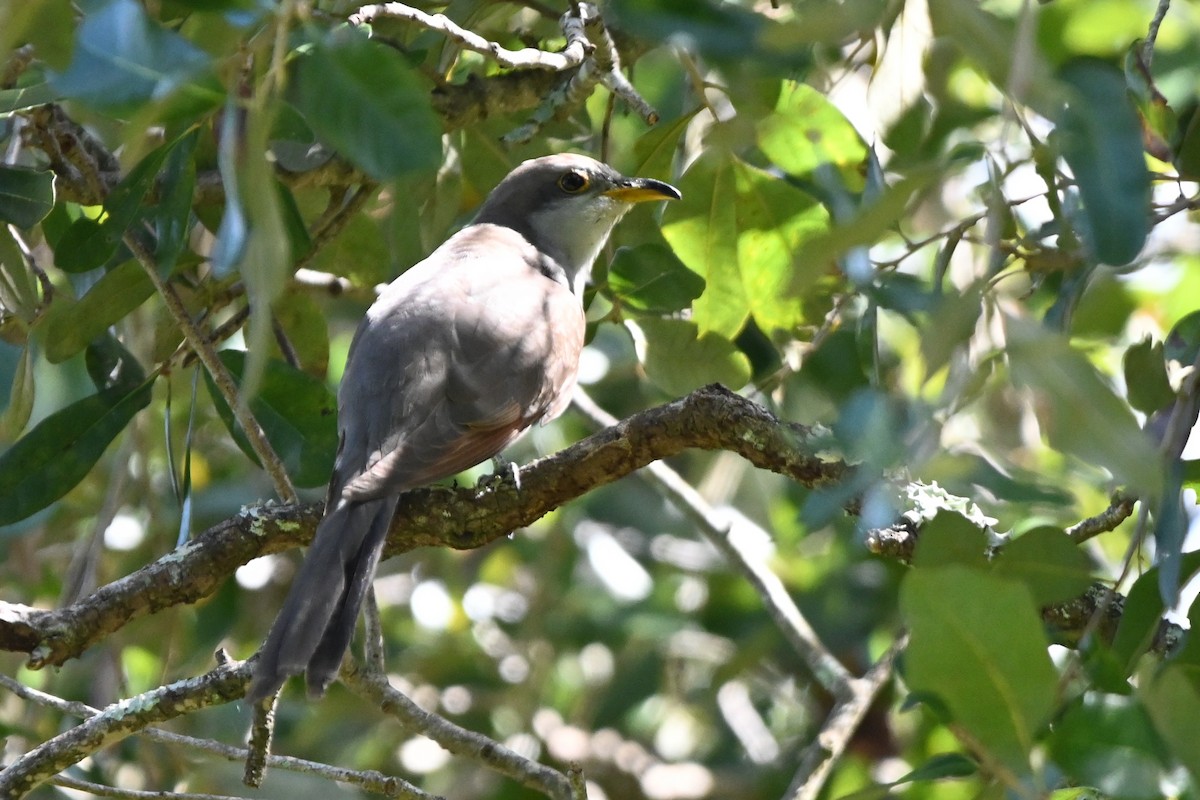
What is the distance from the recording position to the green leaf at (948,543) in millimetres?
2119

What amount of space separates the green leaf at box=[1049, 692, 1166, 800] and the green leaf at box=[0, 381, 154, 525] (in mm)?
2660

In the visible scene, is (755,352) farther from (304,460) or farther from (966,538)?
(966,538)

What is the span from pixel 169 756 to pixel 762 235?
360 centimetres

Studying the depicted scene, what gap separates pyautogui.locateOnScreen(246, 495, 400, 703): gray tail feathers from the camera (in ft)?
9.44

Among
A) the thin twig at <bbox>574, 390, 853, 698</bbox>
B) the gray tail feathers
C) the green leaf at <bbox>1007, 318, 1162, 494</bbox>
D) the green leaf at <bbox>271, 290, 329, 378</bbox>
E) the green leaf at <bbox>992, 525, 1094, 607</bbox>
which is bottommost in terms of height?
the thin twig at <bbox>574, 390, 853, 698</bbox>

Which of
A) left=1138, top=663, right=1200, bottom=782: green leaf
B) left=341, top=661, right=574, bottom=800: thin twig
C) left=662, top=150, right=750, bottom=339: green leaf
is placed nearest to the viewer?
left=1138, top=663, right=1200, bottom=782: green leaf

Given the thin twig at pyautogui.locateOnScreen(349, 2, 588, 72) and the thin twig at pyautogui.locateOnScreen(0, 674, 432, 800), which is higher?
the thin twig at pyautogui.locateOnScreen(349, 2, 588, 72)

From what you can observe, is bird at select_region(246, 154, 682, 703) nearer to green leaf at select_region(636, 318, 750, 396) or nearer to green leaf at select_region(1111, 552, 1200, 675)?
green leaf at select_region(636, 318, 750, 396)

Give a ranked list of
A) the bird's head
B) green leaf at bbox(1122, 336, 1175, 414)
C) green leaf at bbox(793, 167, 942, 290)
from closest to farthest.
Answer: green leaf at bbox(793, 167, 942, 290) < green leaf at bbox(1122, 336, 1175, 414) < the bird's head

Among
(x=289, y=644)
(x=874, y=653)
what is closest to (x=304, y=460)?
(x=289, y=644)

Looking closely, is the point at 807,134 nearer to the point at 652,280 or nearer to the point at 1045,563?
the point at 652,280

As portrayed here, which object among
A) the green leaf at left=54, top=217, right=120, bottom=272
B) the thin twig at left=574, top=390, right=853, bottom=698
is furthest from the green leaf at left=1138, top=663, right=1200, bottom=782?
the thin twig at left=574, top=390, right=853, bottom=698

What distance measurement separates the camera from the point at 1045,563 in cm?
220

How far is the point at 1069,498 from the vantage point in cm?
206
